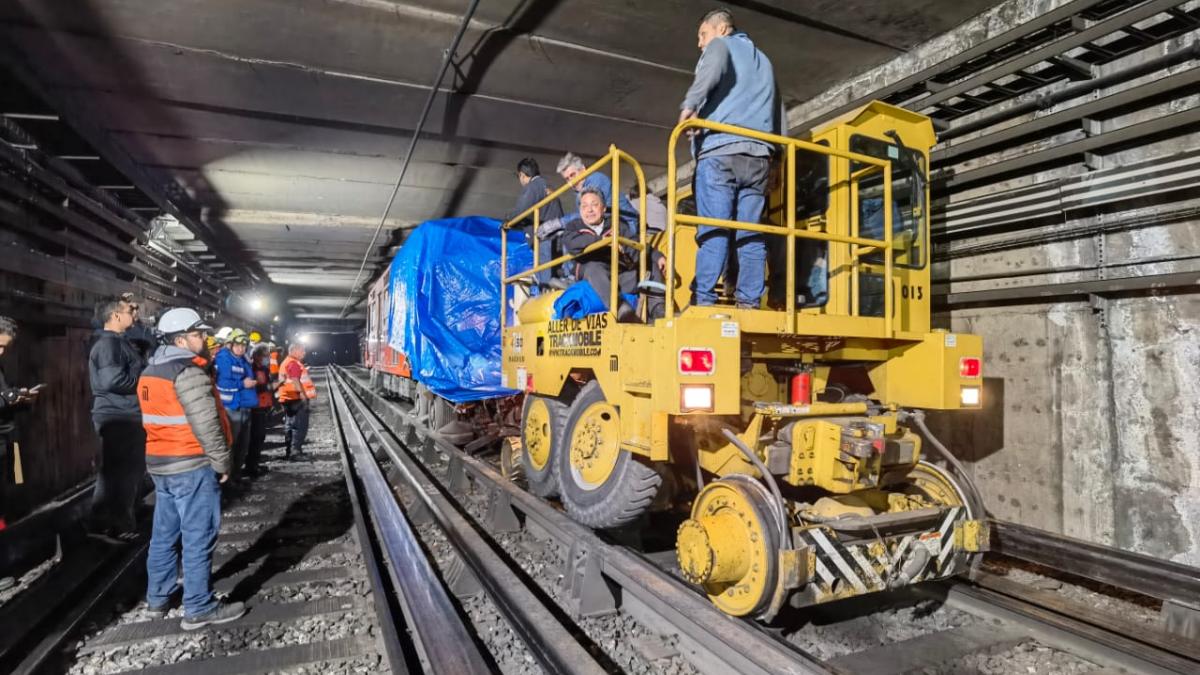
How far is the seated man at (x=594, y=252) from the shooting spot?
450 cm

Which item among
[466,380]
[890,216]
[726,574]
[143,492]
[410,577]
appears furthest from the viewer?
[466,380]

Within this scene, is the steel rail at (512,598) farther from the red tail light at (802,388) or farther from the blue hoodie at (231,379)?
the blue hoodie at (231,379)

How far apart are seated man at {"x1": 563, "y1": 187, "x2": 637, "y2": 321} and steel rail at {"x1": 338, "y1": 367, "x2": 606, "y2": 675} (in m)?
2.02

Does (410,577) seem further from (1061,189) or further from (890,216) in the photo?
(1061,189)

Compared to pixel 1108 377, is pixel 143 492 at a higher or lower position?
lower

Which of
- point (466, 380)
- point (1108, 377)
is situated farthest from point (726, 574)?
point (466, 380)

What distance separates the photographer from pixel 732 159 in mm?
3574

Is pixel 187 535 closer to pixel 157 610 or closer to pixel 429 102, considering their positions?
pixel 157 610

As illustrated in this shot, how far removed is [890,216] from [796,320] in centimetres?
101

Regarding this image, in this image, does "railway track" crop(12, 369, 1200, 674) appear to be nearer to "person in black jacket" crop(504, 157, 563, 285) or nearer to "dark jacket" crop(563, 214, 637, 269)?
"dark jacket" crop(563, 214, 637, 269)

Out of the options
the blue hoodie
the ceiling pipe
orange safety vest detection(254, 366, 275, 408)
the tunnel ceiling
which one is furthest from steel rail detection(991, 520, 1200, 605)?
orange safety vest detection(254, 366, 275, 408)

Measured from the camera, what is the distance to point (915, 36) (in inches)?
217

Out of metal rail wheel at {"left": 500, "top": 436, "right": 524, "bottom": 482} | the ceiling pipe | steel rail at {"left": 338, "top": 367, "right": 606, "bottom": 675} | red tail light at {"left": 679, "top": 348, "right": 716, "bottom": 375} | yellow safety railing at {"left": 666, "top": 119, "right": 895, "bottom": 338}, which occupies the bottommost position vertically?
steel rail at {"left": 338, "top": 367, "right": 606, "bottom": 675}

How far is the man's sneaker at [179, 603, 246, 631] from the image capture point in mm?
3496
